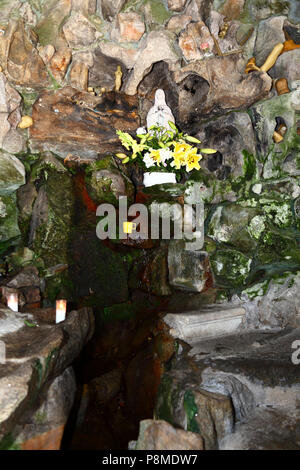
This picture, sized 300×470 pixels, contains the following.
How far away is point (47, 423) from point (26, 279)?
2.48m

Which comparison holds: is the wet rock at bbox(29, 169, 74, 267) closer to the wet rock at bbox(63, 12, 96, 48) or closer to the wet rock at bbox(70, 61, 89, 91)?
the wet rock at bbox(70, 61, 89, 91)

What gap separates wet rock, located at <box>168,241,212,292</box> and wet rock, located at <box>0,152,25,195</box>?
2.66 metres

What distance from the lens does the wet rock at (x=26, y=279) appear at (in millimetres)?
4281

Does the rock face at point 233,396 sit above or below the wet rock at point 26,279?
below

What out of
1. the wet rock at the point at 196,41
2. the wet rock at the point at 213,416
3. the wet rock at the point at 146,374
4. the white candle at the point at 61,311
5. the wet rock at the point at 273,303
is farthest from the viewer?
the wet rock at the point at 196,41

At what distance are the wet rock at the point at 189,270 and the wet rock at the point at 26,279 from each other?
191 cm

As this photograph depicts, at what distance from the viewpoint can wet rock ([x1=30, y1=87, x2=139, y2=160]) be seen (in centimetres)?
503

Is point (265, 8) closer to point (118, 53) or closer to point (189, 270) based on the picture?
point (118, 53)

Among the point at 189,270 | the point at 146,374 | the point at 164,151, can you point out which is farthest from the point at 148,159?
the point at 146,374

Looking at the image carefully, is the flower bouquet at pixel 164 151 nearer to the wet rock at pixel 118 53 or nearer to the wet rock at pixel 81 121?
the wet rock at pixel 81 121

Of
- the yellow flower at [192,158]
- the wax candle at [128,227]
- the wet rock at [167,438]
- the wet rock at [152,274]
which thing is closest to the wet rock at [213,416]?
the wet rock at [167,438]

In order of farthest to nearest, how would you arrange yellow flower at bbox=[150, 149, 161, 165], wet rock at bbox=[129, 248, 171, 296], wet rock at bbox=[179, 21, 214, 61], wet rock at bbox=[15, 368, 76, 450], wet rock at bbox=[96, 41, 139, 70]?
wet rock at bbox=[96, 41, 139, 70]
wet rock at bbox=[179, 21, 214, 61]
wet rock at bbox=[129, 248, 171, 296]
yellow flower at bbox=[150, 149, 161, 165]
wet rock at bbox=[15, 368, 76, 450]

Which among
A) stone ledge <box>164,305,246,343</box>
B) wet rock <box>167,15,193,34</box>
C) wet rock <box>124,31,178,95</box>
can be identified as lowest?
stone ledge <box>164,305,246,343</box>

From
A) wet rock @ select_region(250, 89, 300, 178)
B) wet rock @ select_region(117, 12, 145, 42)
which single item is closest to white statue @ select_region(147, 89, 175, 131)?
wet rock @ select_region(117, 12, 145, 42)
